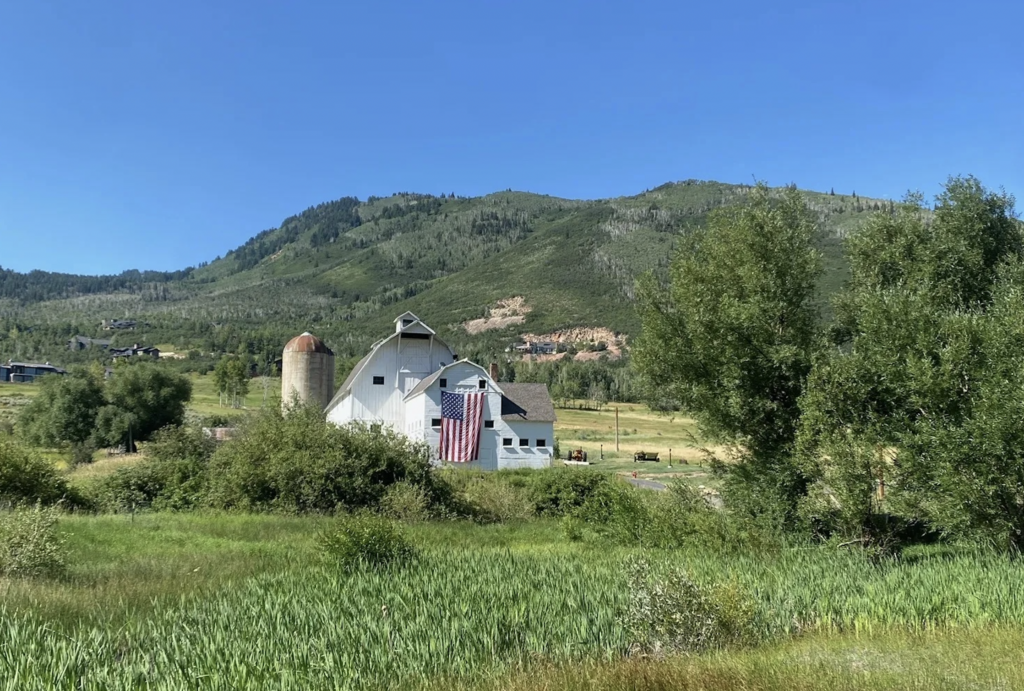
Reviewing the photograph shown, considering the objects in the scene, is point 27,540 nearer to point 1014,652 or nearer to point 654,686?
point 654,686

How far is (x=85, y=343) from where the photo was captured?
623 ft

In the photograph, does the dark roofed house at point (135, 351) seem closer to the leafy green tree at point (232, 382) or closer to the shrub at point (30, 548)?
the leafy green tree at point (232, 382)

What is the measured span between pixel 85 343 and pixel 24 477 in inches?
7789

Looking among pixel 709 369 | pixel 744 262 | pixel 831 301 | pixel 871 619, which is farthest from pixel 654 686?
pixel 831 301

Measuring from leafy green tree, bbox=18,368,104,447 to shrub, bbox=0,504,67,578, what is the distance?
55.9 meters

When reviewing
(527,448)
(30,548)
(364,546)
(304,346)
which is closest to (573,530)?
(364,546)

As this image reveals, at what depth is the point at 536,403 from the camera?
158 feet

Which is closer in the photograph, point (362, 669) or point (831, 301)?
point (362, 669)

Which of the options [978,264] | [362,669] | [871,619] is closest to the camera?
[362,669]

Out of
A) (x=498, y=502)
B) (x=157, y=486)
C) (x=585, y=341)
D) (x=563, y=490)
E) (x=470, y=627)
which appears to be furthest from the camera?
(x=585, y=341)

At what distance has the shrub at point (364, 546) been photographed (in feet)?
43.8

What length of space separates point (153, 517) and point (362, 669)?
1919 centimetres

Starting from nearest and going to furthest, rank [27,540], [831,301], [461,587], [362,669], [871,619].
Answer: [362,669] → [871,619] → [461,587] → [27,540] → [831,301]

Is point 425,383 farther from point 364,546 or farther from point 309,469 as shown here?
point 364,546
